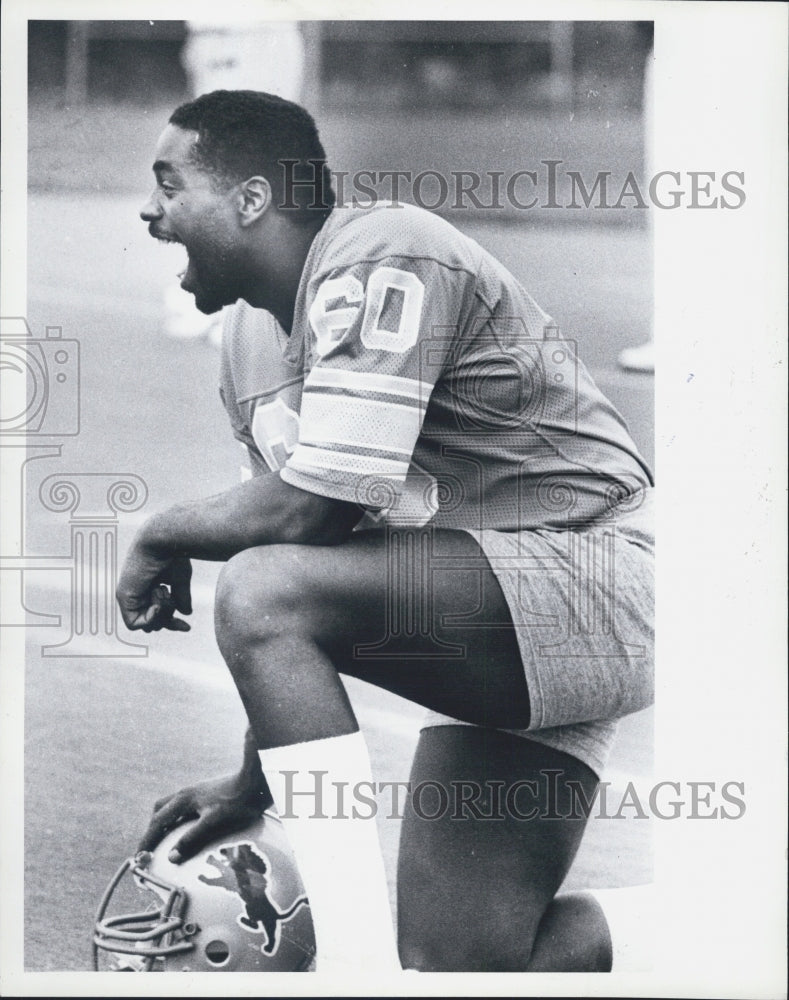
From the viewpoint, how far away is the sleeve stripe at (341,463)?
318 centimetres

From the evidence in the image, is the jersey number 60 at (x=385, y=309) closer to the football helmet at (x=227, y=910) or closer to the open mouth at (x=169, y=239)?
the open mouth at (x=169, y=239)

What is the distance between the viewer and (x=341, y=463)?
3.19 metres

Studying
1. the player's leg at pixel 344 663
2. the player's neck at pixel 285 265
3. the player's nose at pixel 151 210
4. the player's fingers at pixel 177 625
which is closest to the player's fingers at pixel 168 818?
the player's leg at pixel 344 663

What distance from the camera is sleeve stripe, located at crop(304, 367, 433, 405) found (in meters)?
3.21

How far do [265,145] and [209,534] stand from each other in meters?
0.94

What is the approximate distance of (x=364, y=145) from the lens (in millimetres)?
3404

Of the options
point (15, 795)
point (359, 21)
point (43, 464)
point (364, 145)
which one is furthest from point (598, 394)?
point (15, 795)

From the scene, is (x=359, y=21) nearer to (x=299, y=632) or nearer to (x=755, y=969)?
(x=299, y=632)

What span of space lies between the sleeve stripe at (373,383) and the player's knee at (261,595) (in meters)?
0.39

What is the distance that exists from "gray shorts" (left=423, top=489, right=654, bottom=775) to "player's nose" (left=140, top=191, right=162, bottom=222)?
1.09 meters

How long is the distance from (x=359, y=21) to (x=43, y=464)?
1.33m

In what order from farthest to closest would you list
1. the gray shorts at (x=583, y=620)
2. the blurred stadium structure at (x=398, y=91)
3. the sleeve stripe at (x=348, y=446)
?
1. the blurred stadium structure at (x=398, y=91)
2. the gray shorts at (x=583, y=620)
3. the sleeve stripe at (x=348, y=446)

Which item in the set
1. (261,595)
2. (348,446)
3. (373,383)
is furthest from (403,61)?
(261,595)

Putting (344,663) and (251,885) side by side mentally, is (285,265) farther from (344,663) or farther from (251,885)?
(251,885)
